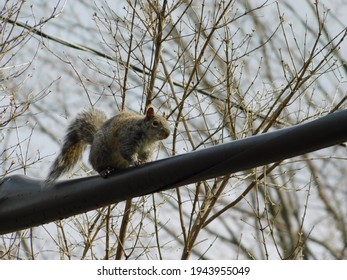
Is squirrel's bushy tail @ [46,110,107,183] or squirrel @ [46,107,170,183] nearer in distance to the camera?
squirrel @ [46,107,170,183]

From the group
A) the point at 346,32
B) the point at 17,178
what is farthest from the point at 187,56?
the point at 17,178

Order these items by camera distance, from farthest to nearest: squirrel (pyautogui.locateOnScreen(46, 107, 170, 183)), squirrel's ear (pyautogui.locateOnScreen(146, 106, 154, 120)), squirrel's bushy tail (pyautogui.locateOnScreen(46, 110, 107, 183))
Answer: squirrel's ear (pyautogui.locateOnScreen(146, 106, 154, 120)), squirrel's bushy tail (pyautogui.locateOnScreen(46, 110, 107, 183)), squirrel (pyautogui.locateOnScreen(46, 107, 170, 183))

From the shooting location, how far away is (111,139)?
15.7 feet

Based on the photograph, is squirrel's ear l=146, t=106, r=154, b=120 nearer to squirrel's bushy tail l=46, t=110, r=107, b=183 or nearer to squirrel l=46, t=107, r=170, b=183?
squirrel l=46, t=107, r=170, b=183

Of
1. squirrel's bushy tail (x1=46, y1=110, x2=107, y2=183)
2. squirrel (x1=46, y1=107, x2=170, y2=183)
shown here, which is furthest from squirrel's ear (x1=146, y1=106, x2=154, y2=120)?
squirrel's bushy tail (x1=46, y1=110, x2=107, y2=183)

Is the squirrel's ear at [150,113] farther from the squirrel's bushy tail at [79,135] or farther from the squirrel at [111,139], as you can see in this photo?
the squirrel's bushy tail at [79,135]

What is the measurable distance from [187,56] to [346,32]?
1647 millimetres

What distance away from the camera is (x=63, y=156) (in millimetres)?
4758

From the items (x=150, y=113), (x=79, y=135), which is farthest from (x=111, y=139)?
(x=150, y=113)

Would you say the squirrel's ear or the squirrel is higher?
the squirrel's ear

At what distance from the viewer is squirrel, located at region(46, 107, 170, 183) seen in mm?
4695

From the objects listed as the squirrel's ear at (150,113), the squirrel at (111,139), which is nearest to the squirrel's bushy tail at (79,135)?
the squirrel at (111,139)

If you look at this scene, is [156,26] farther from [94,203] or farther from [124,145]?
[94,203]

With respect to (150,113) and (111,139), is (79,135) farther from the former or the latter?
(150,113)
